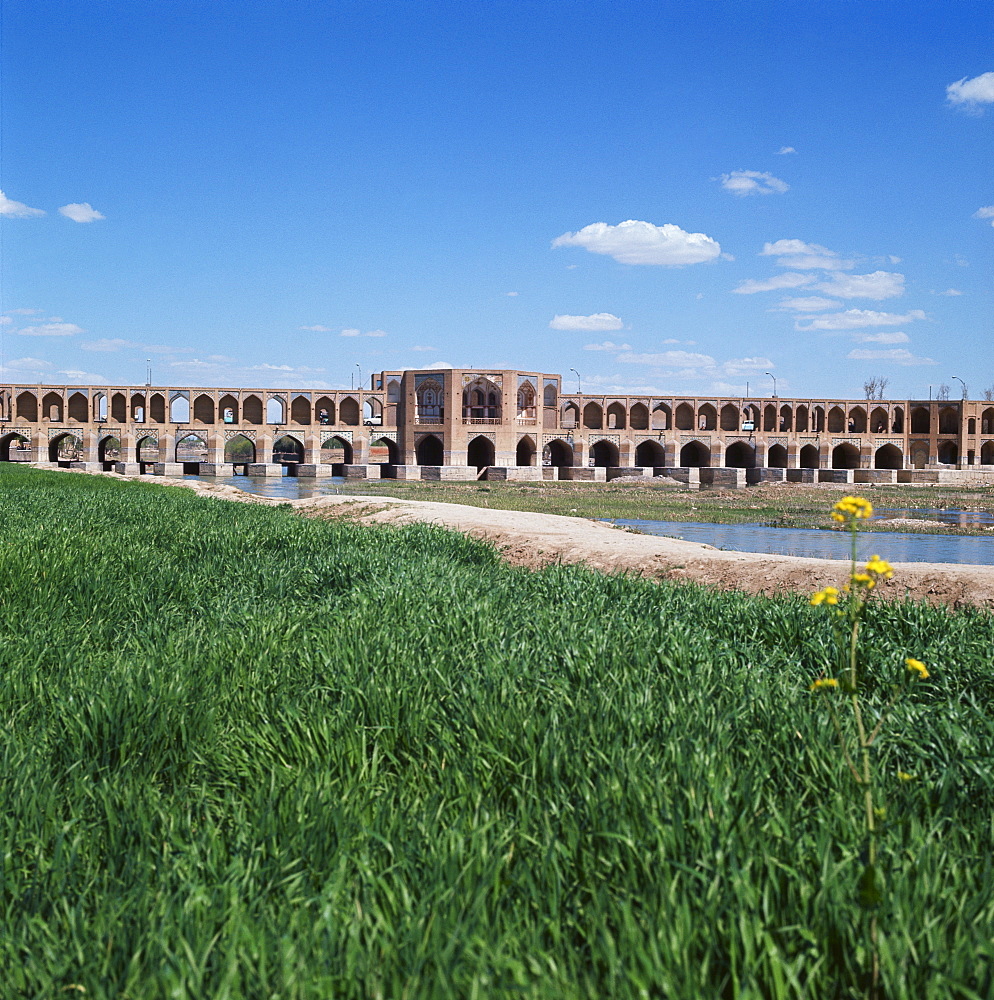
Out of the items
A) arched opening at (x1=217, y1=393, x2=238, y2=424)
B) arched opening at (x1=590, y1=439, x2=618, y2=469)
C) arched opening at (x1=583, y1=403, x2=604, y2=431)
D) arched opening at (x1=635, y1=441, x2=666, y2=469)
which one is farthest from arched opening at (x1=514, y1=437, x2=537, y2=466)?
arched opening at (x1=217, y1=393, x2=238, y2=424)

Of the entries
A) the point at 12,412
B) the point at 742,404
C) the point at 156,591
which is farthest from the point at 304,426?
the point at 156,591

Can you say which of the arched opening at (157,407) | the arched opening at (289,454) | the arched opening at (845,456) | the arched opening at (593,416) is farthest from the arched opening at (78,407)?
the arched opening at (845,456)

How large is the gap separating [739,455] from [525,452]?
688 inches

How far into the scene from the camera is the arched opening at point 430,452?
2081 inches

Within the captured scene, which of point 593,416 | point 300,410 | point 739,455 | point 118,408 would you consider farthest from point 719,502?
point 118,408

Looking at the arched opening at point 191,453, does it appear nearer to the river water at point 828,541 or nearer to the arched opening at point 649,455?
the arched opening at point 649,455

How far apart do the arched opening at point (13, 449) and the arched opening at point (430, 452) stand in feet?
79.9

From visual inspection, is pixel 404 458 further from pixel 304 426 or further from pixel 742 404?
pixel 742 404

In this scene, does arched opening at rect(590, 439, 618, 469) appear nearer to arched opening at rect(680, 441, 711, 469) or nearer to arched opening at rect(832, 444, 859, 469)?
arched opening at rect(680, 441, 711, 469)

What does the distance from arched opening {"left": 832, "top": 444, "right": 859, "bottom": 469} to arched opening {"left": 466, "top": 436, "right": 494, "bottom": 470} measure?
24479mm

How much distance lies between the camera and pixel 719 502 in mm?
28000

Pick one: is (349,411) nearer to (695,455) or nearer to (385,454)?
(385,454)

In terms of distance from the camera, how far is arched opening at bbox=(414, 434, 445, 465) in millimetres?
52853

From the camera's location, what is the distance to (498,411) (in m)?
50.8
